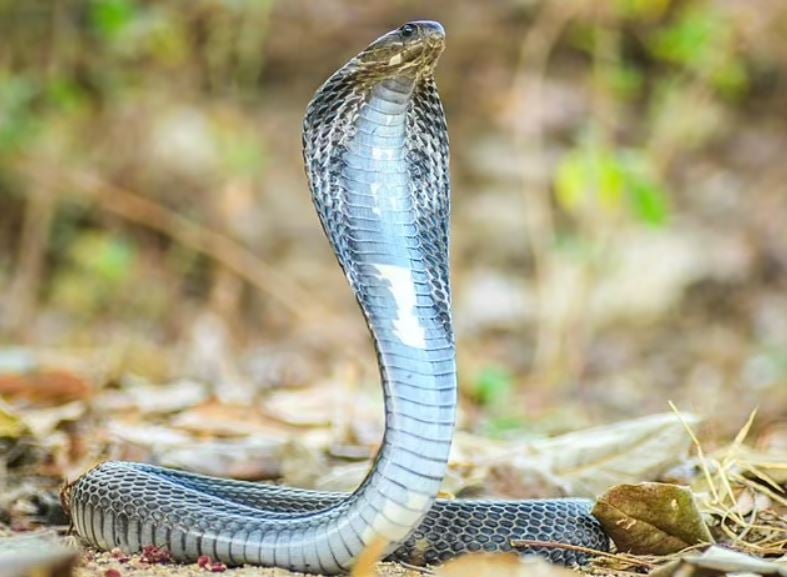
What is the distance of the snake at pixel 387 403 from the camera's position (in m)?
2.98

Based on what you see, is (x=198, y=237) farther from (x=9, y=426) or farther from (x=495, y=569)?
(x=495, y=569)

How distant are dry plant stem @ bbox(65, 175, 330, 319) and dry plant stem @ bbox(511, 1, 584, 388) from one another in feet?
6.58

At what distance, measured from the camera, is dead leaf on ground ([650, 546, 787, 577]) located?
9.62ft

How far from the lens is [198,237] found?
9.89 metres

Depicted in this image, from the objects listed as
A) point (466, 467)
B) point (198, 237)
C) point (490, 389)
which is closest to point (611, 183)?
point (490, 389)

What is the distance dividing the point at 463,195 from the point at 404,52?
8720 mm

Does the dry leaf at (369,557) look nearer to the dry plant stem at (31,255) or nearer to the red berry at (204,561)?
the red berry at (204,561)

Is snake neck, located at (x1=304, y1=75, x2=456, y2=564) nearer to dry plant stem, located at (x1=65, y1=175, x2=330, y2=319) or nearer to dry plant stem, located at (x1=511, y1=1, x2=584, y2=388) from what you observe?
dry plant stem, located at (x1=65, y1=175, x2=330, y2=319)

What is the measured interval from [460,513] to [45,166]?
7569 millimetres

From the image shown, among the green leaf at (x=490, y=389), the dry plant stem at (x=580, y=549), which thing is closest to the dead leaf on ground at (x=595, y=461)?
the dry plant stem at (x=580, y=549)

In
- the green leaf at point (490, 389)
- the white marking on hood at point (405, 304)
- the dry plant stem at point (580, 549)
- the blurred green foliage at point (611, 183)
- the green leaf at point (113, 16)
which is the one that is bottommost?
the green leaf at point (490, 389)

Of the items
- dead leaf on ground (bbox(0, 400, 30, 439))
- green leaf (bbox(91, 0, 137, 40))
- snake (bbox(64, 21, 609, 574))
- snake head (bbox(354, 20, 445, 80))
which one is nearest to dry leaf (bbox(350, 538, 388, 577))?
snake (bbox(64, 21, 609, 574))

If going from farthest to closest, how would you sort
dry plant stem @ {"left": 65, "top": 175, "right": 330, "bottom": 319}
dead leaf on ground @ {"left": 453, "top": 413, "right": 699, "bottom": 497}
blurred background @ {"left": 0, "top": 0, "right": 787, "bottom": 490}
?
dry plant stem @ {"left": 65, "top": 175, "right": 330, "bottom": 319} < blurred background @ {"left": 0, "top": 0, "right": 787, "bottom": 490} < dead leaf on ground @ {"left": 453, "top": 413, "right": 699, "bottom": 497}

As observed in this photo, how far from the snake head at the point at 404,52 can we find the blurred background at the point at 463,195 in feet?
15.8
